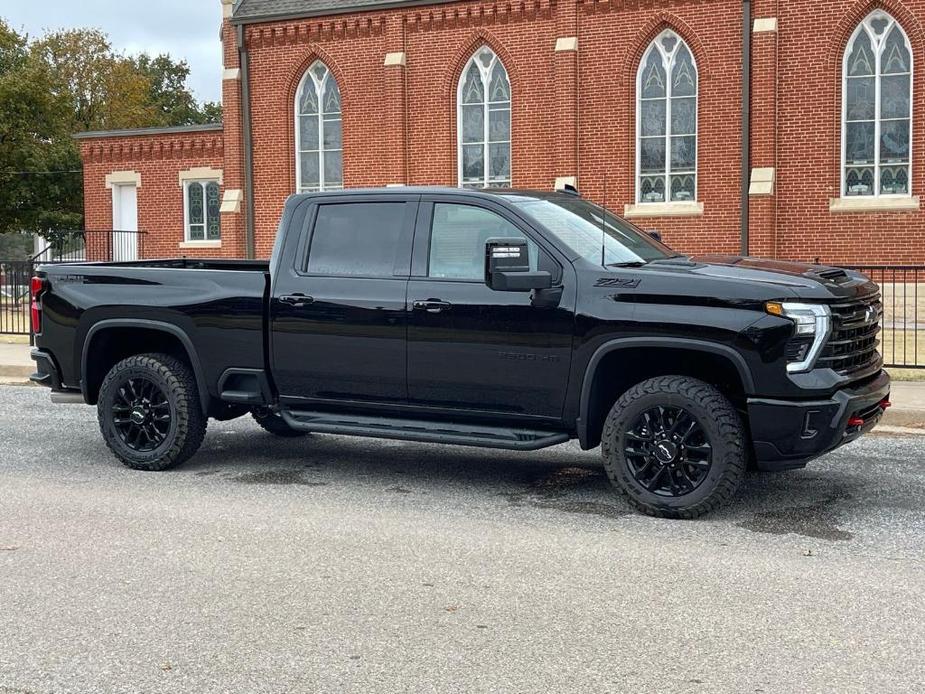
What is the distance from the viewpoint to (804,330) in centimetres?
641

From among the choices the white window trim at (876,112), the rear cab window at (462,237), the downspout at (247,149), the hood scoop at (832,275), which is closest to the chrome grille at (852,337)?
the hood scoop at (832,275)

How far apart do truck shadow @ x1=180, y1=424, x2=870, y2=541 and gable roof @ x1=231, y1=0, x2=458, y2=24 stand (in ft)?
59.7

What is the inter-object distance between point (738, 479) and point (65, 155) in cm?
4053

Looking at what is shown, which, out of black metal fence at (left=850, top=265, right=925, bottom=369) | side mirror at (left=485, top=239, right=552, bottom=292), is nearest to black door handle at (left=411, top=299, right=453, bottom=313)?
side mirror at (left=485, top=239, right=552, bottom=292)

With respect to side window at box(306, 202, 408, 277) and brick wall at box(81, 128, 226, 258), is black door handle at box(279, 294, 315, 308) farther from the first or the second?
brick wall at box(81, 128, 226, 258)

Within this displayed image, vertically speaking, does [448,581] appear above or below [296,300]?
below

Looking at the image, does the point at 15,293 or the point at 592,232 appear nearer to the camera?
the point at 592,232

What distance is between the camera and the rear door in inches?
296

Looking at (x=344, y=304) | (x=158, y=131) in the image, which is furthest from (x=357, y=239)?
(x=158, y=131)

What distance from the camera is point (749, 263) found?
7137 millimetres

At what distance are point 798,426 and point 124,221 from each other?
27451 mm

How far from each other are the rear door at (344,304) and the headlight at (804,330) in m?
2.35

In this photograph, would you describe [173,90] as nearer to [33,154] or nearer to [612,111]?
[33,154]

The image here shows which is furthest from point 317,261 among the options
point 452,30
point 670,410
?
point 452,30
